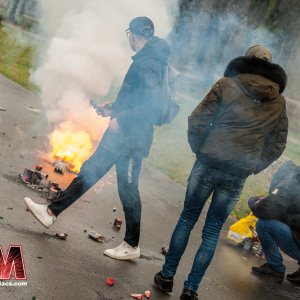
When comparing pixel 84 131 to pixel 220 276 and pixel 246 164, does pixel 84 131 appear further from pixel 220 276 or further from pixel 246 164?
pixel 246 164

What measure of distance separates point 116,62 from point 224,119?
5.86m

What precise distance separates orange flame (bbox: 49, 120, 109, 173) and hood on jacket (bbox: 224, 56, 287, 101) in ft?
13.4

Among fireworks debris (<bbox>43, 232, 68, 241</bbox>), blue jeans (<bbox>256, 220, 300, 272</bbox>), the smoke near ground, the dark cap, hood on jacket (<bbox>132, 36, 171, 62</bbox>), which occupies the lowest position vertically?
fireworks debris (<bbox>43, 232, 68, 241</bbox>)

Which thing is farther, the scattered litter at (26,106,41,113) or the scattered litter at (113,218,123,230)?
the scattered litter at (26,106,41,113)

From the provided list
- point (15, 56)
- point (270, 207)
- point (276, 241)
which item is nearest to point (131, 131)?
point (270, 207)

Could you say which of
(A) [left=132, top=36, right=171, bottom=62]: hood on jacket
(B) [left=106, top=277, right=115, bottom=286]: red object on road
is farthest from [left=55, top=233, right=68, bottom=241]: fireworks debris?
(A) [left=132, top=36, right=171, bottom=62]: hood on jacket

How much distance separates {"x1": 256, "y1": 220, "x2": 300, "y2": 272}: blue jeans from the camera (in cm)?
601

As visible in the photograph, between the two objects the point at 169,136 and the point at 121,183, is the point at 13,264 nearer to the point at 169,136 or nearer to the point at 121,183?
the point at 121,183

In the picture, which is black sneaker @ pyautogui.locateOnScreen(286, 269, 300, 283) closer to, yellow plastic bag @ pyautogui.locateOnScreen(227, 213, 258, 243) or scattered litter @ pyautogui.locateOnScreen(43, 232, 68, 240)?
yellow plastic bag @ pyautogui.locateOnScreen(227, 213, 258, 243)

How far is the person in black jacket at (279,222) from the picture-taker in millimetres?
5797

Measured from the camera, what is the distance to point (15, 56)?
64.3ft

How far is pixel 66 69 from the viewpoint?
927 centimetres

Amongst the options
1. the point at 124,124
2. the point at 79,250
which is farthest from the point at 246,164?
the point at 79,250

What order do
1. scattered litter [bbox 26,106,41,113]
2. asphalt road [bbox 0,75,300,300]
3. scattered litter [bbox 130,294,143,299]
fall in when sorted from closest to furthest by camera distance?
asphalt road [bbox 0,75,300,300] < scattered litter [bbox 130,294,143,299] < scattered litter [bbox 26,106,41,113]
